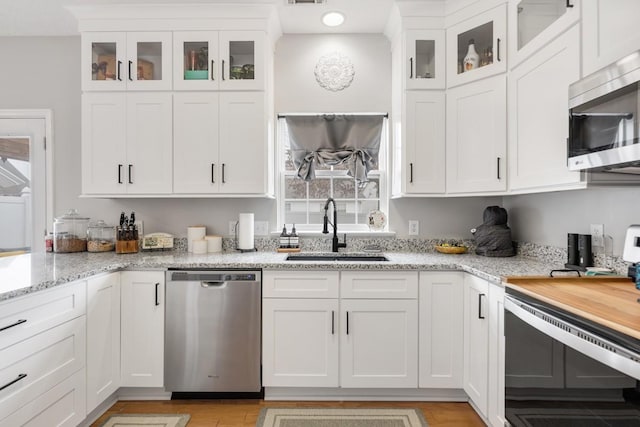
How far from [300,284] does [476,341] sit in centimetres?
108

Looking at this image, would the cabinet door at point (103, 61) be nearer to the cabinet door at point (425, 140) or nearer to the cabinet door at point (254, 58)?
the cabinet door at point (254, 58)

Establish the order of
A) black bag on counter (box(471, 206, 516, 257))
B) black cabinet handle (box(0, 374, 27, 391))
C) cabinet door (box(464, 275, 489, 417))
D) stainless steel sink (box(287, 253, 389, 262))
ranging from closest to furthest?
black cabinet handle (box(0, 374, 27, 391))
cabinet door (box(464, 275, 489, 417))
black bag on counter (box(471, 206, 516, 257))
stainless steel sink (box(287, 253, 389, 262))

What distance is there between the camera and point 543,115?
1849 mm

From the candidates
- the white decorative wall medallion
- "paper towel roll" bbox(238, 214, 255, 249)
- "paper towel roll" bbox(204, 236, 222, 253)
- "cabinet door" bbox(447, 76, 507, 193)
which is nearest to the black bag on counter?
A: "cabinet door" bbox(447, 76, 507, 193)

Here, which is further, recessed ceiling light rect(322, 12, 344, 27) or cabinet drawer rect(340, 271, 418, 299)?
recessed ceiling light rect(322, 12, 344, 27)

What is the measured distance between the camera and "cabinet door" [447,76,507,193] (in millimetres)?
2256

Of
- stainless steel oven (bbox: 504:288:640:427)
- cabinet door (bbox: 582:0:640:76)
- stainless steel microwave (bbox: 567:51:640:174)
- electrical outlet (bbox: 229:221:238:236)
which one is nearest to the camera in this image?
stainless steel oven (bbox: 504:288:640:427)

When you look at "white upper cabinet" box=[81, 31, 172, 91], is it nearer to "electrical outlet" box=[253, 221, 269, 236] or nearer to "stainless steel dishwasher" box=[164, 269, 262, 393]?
"electrical outlet" box=[253, 221, 269, 236]

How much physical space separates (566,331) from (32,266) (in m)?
2.65

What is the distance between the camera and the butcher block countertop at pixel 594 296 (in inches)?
41.4

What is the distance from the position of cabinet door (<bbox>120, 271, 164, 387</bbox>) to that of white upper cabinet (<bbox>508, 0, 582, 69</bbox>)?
256cm

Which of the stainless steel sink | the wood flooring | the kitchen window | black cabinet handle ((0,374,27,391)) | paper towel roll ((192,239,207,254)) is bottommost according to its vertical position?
the wood flooring

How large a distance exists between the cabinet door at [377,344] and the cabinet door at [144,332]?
1.15 m

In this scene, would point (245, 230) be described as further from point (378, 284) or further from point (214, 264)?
point (378, 284)
